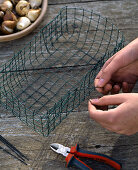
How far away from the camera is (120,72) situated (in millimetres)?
802

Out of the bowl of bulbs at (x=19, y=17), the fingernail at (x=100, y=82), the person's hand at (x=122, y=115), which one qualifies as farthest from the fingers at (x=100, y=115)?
the bowl of bulbs at (x=19, y=17)

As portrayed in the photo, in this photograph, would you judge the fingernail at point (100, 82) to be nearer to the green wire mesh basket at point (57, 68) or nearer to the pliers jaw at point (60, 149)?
the green wire mesh basket at point (57, 68)

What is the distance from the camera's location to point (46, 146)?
2.38ft

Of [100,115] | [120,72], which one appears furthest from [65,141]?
[120,72]

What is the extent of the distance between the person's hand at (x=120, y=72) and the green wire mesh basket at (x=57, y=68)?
0.05m

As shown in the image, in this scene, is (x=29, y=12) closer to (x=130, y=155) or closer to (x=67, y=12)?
(x=67, y=12)

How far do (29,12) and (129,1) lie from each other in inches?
15.7

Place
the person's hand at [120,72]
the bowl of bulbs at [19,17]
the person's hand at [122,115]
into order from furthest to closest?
the bowl of bulbs at [19,17] → the person's hand at [120,72] → the person's hand at [122,115]

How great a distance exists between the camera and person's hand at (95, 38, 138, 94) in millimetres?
734

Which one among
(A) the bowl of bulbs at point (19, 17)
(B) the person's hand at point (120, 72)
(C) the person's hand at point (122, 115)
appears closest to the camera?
(C) the person's hand at point (122, 115)

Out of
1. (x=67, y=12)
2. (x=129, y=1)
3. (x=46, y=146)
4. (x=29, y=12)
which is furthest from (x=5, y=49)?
(x=129, y=1)

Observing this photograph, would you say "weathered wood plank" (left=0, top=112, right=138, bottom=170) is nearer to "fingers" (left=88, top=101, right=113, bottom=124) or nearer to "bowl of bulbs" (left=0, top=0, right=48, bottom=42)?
"fingers" (left=88, top=101, right=113, bottom=124)

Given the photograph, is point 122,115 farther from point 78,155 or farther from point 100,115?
point 78,155

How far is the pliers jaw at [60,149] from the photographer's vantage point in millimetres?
691
